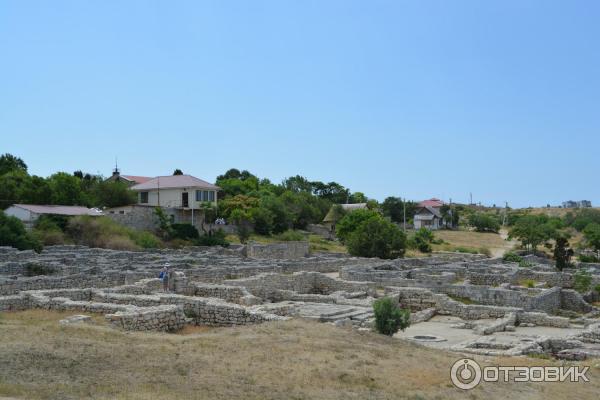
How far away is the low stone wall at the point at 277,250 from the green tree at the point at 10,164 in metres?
29.8

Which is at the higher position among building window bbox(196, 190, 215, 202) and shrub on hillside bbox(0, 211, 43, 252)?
building window bbox(196, 190, 215, 202)

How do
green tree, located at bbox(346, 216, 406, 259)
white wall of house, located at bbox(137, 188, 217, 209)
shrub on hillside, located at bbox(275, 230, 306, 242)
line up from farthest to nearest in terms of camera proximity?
shrub on hillside, located at bbox(275, 230, 306, 242), white wall of house, located at bbox(137, 188, 217, 209), green tree, located at bbox(346, 216, 406, 259)

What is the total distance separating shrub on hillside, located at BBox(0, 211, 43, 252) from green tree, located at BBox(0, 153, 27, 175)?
2860 cm

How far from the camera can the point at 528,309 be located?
2308 centimetres

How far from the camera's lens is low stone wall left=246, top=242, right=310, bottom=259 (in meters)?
44.4

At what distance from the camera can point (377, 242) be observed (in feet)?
141

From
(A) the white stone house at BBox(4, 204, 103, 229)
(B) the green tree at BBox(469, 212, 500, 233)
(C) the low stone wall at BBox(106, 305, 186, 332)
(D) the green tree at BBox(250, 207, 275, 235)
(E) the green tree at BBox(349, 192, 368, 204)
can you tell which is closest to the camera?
(C) the low stone wall at BBox(106, 305, 186, 332)

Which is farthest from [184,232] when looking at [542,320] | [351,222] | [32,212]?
[542,320]

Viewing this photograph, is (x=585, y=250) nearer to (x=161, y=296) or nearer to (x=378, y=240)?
(x=378, y=240)

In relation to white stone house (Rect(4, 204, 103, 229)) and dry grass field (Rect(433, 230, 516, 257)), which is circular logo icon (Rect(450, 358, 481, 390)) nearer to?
white stone house (Rect(4, 204, 103, 229))

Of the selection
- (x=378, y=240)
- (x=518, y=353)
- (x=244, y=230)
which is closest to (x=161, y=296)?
(x=518, y=353)

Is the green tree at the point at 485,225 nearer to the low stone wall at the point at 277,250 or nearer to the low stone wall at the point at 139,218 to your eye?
the low stone wall at the point at 277,250

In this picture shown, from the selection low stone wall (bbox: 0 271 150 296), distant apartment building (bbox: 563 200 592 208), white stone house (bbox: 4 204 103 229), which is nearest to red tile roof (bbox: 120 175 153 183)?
white stone house (bbox: 4 204 103 229)

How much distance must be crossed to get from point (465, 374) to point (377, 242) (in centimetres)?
3183
